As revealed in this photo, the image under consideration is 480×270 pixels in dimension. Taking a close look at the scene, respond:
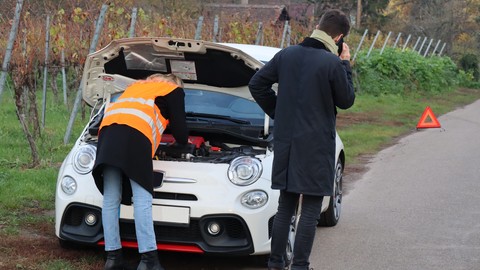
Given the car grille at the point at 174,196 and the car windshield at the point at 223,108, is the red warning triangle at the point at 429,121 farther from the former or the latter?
the car grille at the point at 174,196

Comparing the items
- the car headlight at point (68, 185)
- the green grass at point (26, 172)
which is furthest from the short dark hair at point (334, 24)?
the green grass at point (26, 172)

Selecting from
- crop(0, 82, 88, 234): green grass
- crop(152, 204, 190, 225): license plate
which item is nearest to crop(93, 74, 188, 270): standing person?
crop(152, 204, 190, 225): license plate

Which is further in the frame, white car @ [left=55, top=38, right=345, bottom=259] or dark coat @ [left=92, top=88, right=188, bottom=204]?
white car @ [left=55, top=38, right=345, bottom=259]

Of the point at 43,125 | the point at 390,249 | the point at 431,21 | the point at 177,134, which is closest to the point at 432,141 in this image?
the point at 43,125

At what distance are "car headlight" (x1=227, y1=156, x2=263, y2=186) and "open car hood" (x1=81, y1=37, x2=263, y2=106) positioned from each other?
0.94 m

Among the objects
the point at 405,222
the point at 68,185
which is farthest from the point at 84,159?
the point at 405,222

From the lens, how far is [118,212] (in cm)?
625

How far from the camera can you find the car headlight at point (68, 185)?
6543 millimetres

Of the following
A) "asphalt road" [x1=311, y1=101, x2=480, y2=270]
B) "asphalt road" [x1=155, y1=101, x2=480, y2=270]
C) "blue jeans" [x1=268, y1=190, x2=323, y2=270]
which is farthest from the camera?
"asphalt road" [x1=311, y1=101, x2=480, y2=270]

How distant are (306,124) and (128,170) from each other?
129 centimetres

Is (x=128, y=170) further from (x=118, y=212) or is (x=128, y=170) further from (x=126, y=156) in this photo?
(x=118, y=212)

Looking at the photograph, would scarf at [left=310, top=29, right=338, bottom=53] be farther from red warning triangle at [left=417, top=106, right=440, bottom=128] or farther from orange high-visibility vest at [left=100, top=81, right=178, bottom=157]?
red warning triangle at [left=417, top=106, right=440, bottom=128]

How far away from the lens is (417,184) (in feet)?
36.4

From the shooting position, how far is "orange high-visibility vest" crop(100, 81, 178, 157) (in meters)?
6.20
